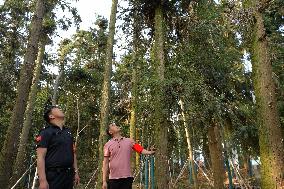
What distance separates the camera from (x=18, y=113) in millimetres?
9930

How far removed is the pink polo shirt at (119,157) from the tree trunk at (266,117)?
120 inches

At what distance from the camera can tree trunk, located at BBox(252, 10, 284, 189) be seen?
287 inches

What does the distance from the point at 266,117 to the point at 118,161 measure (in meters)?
3.52

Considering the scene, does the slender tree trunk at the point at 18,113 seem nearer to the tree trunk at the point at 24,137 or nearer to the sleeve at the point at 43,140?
the tree trunk at the point at 24,137

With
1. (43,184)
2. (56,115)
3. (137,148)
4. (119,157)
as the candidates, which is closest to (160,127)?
(137,148)

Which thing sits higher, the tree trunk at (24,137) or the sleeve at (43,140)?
the tree trunk at (24,137)

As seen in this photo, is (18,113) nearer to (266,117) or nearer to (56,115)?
(56,115)

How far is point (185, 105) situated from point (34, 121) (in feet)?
51.2

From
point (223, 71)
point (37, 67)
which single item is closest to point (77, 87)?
point (37, 67)

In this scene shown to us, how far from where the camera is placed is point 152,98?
10.2 m

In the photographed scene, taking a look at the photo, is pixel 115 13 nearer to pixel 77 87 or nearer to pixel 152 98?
pixel 152 98

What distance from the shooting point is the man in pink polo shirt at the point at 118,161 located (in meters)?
5.97

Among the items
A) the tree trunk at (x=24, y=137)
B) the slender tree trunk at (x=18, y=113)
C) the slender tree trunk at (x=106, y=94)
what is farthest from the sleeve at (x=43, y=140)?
the tree trunk at (x=24, y=137)

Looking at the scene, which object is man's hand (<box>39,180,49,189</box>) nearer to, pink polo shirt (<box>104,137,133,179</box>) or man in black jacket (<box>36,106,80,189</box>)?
man in black jacket (<box>36,106,80,189</box>)
